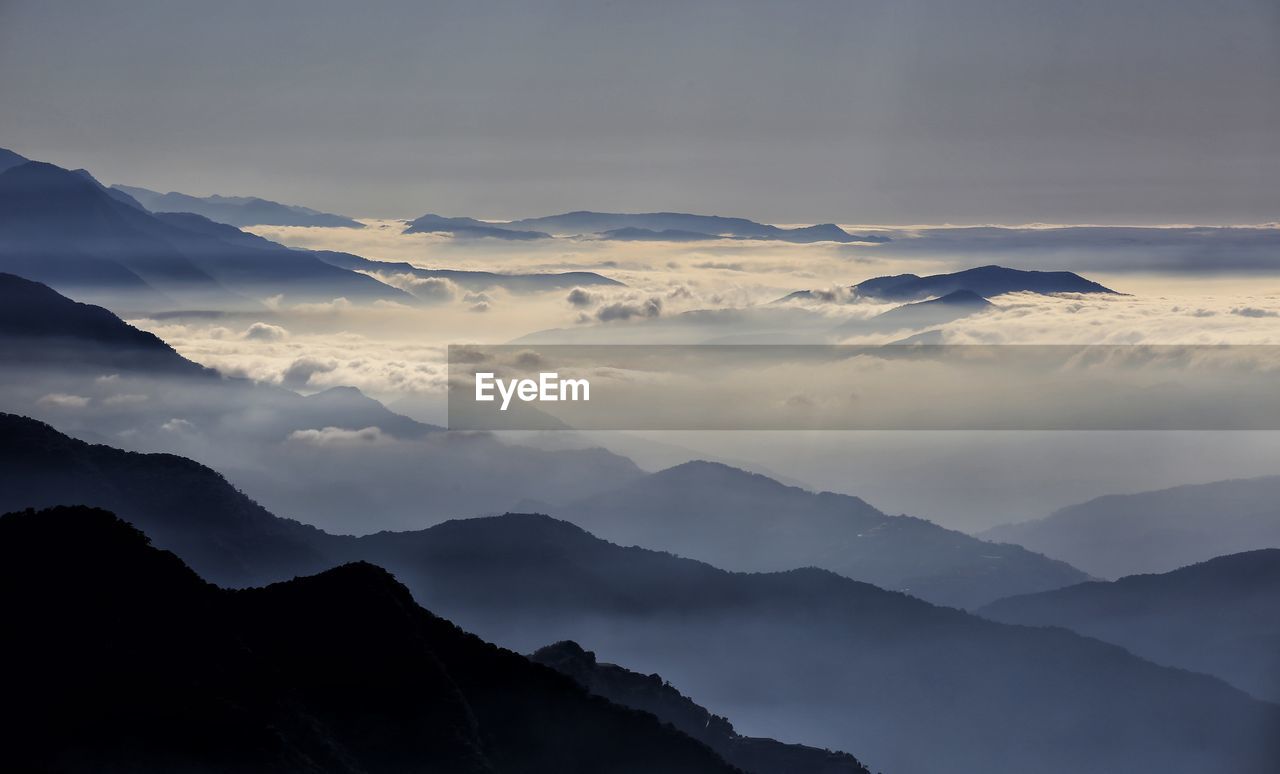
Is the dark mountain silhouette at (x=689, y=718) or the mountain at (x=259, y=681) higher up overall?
the mountain at (x=259, y=681)

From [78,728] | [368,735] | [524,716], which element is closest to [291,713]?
[368,735]

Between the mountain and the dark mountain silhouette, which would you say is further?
the dark mountain silhouette

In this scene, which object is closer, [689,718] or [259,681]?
[259,681]

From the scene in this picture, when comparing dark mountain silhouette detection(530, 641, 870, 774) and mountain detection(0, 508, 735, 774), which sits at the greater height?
mountain detection(0, 508, 735, 774)

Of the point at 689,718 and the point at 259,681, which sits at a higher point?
the point at 259,681

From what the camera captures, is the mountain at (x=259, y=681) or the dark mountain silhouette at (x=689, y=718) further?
the dark mountain silhouette at (x=689, y=718)
